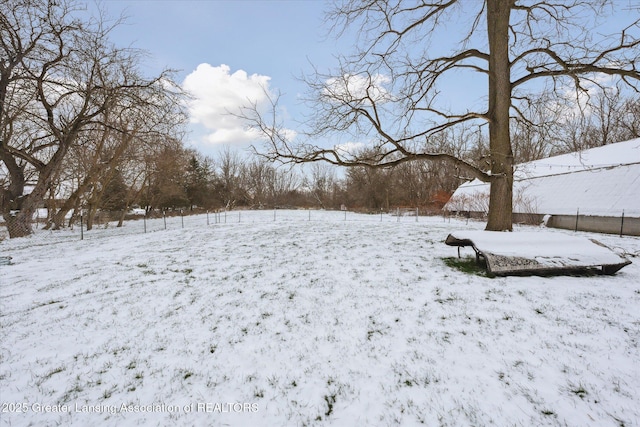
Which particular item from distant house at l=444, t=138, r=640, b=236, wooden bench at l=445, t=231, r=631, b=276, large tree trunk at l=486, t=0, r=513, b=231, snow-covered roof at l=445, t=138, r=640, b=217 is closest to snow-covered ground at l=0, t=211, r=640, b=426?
wooden bench at l=445, t=231, r=631, b=276

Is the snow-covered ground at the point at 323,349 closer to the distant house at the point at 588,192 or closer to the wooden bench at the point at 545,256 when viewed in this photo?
the wooden bench at the point at 545,256

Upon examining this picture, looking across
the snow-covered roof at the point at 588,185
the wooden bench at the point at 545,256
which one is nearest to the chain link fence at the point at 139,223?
the snow-covered roof at the point at 588,185

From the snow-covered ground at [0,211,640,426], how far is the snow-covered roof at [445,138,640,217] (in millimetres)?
8111

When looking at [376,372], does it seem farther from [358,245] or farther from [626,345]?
[358,245]

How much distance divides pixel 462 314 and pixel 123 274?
7621 mm

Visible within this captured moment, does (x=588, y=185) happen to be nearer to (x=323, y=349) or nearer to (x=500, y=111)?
(x=500, y=111)

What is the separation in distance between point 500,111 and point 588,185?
38.4 ft

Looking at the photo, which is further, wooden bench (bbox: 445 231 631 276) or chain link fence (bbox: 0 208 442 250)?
chain link fence (bbox: 0 208 442 250)

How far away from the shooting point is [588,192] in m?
14.7

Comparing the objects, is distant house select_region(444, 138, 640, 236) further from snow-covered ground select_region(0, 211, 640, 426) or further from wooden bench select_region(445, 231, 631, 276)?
snow-covered ground select_region(0, 211, 640, 426)

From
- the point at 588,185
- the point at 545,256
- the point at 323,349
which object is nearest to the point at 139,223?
the point at 323,349

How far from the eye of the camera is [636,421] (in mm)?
2348

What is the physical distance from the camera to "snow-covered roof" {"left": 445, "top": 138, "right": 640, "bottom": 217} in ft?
42.3

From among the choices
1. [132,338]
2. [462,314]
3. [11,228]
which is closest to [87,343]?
[132,338]
